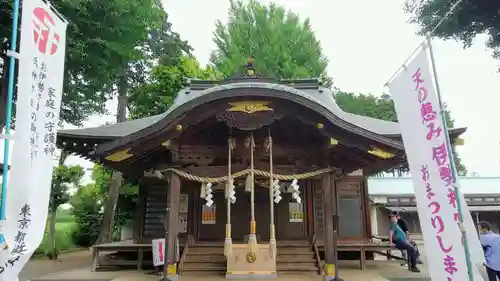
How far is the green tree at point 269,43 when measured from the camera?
21.4m

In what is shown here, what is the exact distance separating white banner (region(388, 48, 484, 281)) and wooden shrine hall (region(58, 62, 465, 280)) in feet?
6.94

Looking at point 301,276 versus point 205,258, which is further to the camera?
point 205,258

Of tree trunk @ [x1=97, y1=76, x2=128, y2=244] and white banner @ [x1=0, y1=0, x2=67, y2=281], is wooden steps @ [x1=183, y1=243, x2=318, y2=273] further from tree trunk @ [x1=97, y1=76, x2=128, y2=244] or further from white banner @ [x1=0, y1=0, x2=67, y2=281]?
tree trunk @ [x1=97, y1=76, x2=128, y2=244]

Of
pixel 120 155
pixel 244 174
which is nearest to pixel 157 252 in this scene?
pixel 120 155

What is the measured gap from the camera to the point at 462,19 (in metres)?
13.8

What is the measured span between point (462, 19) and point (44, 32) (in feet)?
48.7

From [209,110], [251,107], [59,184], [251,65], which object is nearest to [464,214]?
[251,107]

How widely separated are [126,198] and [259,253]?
14.1 metres

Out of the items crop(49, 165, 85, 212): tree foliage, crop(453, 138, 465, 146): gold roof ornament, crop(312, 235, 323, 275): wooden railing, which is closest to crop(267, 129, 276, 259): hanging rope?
crop(312, 235, 323, 275): wooden railing

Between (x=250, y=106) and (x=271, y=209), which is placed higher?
(x=250, y=106)

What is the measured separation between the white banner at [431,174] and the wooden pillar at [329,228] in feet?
9.04

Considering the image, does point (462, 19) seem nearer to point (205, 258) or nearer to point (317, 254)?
point (317, 254)

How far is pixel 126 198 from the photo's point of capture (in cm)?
1908

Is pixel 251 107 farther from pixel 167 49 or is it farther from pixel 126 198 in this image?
pixel 167 49
